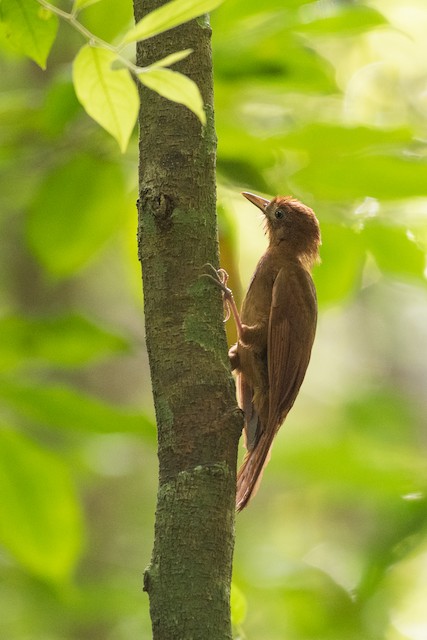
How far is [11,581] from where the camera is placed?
422cm

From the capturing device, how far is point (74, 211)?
2652mm

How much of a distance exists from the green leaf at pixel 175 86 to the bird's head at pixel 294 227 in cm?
269

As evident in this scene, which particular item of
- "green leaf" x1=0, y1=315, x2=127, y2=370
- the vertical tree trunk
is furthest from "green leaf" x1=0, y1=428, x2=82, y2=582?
the vertical tree trunk

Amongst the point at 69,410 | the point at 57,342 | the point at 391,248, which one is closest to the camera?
the point at 69,410

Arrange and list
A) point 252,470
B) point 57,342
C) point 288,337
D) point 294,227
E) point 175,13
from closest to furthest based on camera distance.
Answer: point 175,13, point 57,342, point 252,470, point 288,337, point 294,227

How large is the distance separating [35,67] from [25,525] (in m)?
4.06

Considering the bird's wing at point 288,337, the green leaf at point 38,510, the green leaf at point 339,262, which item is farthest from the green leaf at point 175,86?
the bird's wing at point 288,337

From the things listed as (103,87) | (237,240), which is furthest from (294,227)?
(103,87)

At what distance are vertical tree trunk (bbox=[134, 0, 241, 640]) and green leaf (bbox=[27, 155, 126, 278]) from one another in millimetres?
696

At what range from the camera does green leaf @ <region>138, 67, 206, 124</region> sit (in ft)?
3.95

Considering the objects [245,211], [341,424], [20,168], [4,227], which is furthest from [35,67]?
[20,168]

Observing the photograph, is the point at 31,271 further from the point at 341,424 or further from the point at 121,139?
the point at 121,139

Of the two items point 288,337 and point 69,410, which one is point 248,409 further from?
point 69,410

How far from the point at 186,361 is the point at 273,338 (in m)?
1.62
